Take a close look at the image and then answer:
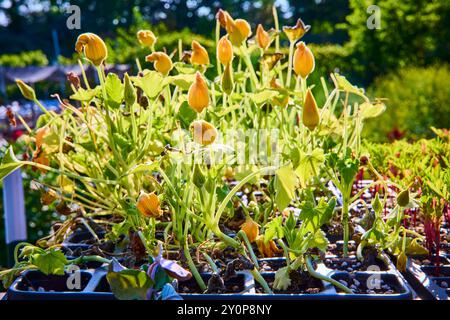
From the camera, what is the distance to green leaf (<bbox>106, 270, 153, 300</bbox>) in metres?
0.66

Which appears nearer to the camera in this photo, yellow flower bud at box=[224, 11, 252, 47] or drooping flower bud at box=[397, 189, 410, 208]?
drooping flower bud at box=[397, 189, 410, 208]

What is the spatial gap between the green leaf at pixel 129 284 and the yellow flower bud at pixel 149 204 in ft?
0.50

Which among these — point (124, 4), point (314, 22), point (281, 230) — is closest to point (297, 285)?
point (281, 230)

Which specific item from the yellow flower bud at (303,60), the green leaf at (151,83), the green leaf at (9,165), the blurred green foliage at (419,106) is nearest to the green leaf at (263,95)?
the yellow flower bud at (303,60)

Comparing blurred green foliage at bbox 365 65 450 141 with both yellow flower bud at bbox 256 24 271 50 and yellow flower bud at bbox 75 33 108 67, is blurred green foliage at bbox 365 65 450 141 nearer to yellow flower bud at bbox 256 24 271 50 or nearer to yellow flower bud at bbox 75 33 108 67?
yellow flower bud at bbox 256 24 271 50

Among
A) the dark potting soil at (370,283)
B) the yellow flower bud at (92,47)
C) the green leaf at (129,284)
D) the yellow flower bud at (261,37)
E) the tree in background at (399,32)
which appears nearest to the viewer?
the green leaf at (129,284)

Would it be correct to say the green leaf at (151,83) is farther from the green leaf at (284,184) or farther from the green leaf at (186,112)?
the green leaf at (284,184)

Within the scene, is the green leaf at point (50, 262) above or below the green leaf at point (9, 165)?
below

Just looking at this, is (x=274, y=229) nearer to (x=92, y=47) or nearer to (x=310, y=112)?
(x=310, y=112)

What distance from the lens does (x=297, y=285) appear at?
0.78m

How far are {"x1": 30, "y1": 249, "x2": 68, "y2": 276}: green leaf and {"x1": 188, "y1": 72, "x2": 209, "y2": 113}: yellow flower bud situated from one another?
0.99 feet

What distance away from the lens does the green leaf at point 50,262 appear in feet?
2.58

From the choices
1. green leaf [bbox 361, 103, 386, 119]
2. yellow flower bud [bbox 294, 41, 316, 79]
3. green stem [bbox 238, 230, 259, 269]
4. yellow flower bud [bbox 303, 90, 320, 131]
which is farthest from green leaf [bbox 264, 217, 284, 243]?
green leaf [bbox 361, 103, 386, 119]

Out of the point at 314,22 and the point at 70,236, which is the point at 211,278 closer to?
the point at 70,236
